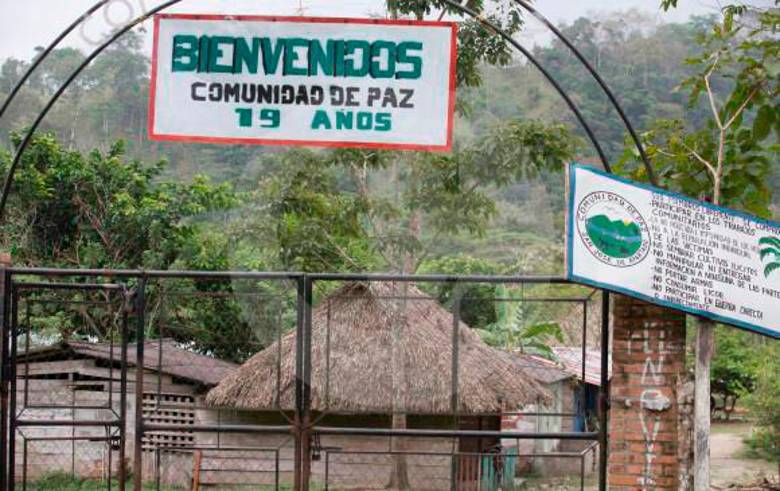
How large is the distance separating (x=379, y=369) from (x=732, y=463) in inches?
343

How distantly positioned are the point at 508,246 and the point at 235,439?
14.9 metres

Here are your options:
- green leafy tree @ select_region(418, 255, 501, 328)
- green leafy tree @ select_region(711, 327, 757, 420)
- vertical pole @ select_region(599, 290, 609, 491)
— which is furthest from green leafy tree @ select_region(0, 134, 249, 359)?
green leafy tree @ select_region(711, 327, 757, 420)

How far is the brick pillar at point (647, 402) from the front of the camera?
6.25 metres

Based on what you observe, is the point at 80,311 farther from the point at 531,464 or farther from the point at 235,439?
the point at 531,464

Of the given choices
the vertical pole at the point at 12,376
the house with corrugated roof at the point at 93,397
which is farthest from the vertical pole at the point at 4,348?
the house with corrugated roof at the point at 93,397

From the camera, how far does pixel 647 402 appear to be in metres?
6.27

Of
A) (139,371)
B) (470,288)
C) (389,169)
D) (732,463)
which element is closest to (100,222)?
(389,169)

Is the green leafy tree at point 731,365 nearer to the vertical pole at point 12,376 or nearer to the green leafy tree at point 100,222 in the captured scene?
the green leafy tree at point 100,222

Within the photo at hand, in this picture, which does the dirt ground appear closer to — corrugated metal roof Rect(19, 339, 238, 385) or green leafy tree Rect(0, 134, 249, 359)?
corrugated metal roof Rect(19, 339, 238, 385)

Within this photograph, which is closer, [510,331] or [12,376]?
[12,376]

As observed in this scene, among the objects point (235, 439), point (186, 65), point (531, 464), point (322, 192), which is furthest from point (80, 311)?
point (186, 65)

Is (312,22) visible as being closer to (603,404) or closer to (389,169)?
(603,404)

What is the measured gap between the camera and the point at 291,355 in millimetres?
16109

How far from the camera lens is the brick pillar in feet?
20.5
